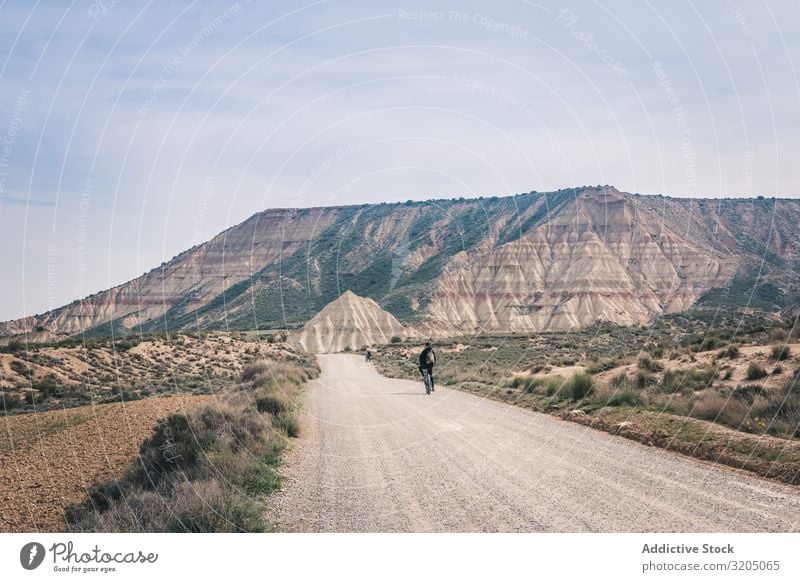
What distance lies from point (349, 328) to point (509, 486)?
94.9m

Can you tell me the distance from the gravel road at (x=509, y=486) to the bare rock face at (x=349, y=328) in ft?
280

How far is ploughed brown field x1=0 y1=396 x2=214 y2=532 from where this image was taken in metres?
13.3

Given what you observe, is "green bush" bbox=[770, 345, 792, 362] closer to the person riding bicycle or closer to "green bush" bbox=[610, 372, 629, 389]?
"green bush" bbox=[610, 372, 629, 389]

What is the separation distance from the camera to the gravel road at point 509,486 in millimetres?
7988

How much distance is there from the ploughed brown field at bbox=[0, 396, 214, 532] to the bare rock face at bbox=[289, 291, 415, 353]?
73666mm

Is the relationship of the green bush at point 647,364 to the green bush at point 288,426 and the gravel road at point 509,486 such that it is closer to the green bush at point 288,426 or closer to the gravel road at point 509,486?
the gravel road at point 509,486

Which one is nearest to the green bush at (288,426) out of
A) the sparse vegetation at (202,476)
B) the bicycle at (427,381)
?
the sparse vegetation at (202,476)

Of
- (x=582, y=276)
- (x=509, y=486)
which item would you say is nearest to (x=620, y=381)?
(x=509, y=486)

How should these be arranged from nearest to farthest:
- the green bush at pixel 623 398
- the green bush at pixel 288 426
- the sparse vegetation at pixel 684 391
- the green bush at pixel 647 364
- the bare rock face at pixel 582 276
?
the sparse vegetation at pixel 684 391, the green bush at pixel 288 426, the green bush at pixel 623 398, the green bush at pixel 647 364, the bare rock face at pixel 582 276

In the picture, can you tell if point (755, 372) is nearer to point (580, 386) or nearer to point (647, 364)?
point (580, 386)

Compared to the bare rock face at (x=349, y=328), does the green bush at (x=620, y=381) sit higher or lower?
lower

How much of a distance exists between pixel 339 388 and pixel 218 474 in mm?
20495

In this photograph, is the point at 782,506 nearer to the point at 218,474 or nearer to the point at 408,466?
the point at 408,466

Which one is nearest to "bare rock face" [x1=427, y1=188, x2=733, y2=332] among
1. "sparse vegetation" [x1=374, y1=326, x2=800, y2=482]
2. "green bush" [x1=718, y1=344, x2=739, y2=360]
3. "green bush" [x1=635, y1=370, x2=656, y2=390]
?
"sparse vegetation" [x1=374, y1=326, x2=800, y2=482]
